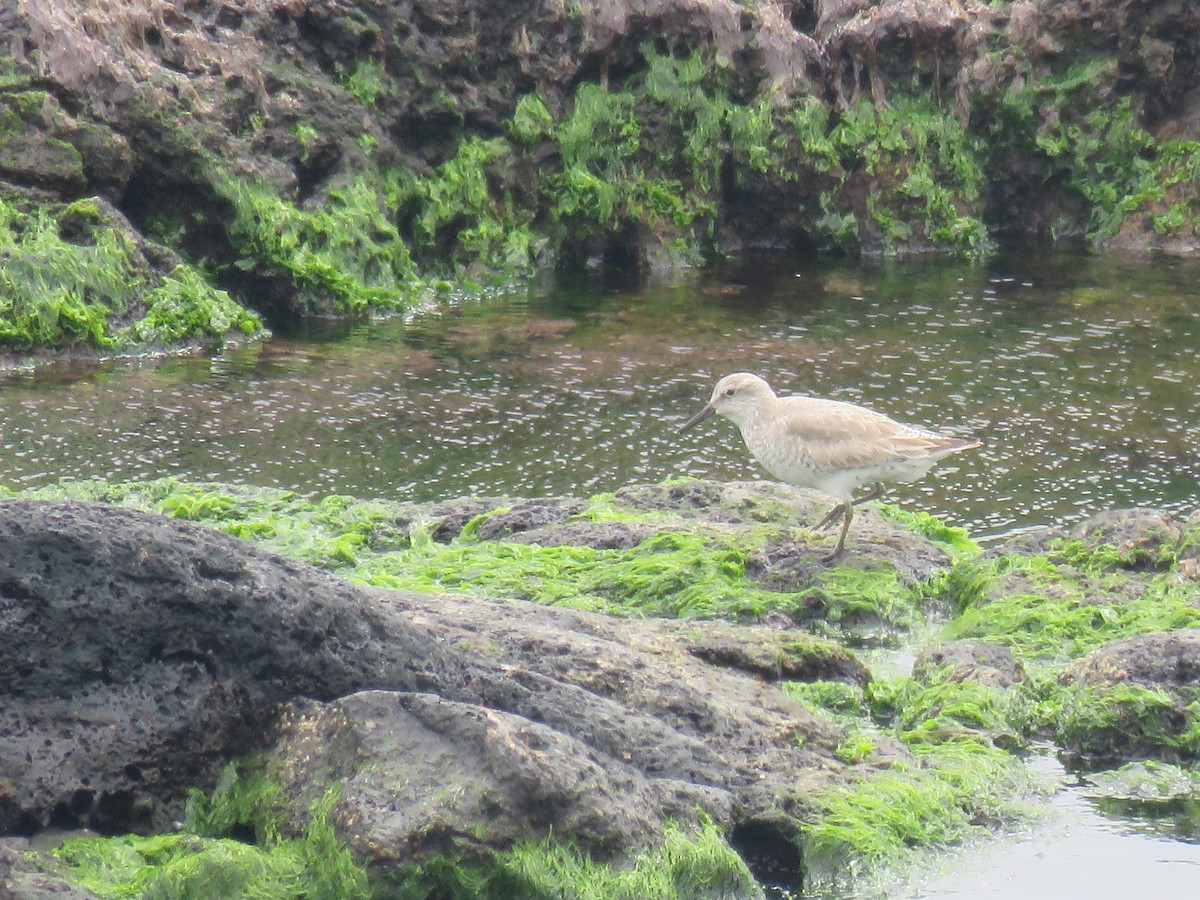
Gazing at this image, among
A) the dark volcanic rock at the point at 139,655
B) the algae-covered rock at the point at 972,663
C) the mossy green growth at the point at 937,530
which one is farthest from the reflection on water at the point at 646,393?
the dark volcanic rock at the point at 139,655

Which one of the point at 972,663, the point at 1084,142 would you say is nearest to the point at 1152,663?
the point at 972,663

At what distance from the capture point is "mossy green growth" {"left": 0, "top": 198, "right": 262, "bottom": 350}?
1110cm

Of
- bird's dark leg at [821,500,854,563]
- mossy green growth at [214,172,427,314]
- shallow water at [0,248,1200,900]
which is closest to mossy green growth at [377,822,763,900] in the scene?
bird's dark leg at [821,500,854,563]

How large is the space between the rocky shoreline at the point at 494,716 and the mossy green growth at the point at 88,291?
5794 mm

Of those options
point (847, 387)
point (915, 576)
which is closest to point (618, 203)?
point (847, 387)

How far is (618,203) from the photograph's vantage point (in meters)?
15.3

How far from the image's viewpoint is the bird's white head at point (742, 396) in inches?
300

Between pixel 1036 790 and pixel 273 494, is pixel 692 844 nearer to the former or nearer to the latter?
pixel 1036 790

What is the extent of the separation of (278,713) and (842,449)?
3.43 meters

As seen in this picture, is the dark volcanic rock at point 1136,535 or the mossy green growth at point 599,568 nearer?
the mossy green growth at point 599,568

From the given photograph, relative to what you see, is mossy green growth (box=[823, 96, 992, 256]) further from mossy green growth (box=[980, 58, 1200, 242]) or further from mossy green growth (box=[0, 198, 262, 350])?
mossy green growth (box=[0, 198, 262, 350])

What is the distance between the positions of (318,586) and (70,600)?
1.97 feet

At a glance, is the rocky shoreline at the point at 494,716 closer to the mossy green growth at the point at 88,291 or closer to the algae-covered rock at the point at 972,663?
the algae-covered rock at the point at 972,663

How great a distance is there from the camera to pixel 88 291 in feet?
37.5
